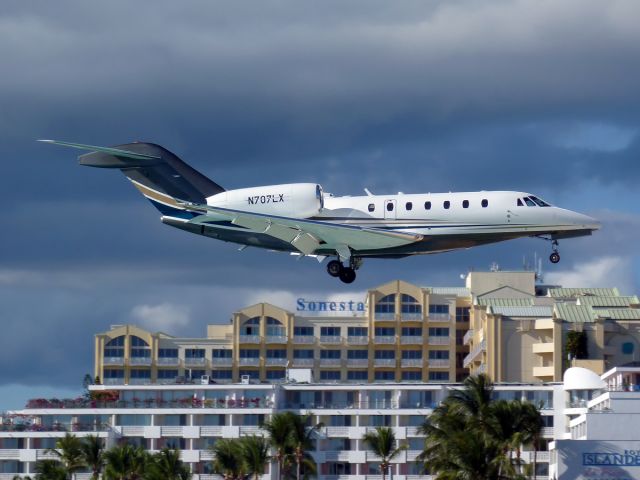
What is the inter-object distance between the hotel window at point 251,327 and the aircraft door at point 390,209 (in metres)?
92.7

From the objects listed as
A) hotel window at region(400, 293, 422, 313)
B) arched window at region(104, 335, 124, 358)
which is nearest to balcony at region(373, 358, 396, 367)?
hotel window at region(400, 293, 422, 313)

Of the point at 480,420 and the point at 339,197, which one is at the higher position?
the point at 339,197

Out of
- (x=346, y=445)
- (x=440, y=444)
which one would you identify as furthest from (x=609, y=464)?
(x=346, y=445)

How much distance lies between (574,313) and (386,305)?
30.0m

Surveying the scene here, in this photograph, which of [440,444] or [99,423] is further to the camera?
[99,423]

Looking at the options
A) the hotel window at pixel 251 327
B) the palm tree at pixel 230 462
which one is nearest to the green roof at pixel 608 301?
the hotel window at pixel 251 327

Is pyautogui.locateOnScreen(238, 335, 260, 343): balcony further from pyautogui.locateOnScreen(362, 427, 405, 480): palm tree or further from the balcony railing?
pyautogui.locateOnScreen(362, 427, 405, 480): palm tree

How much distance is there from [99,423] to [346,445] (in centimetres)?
1629

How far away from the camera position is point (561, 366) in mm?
134750

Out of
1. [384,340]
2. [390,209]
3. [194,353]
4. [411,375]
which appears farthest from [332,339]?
[390,209]

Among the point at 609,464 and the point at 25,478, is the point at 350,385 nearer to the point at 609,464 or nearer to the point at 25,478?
the point at 25,478

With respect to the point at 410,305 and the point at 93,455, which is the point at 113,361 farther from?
the point at 93,455

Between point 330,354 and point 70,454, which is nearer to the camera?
point 70,454

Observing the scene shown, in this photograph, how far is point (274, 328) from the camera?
549 feet
